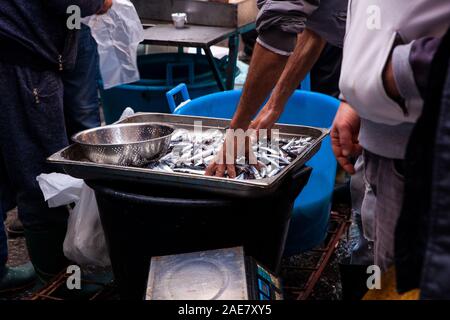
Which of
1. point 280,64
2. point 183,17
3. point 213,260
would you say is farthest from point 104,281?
point 183,17

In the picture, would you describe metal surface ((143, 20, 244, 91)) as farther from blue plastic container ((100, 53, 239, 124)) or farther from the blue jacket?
the blue jacket

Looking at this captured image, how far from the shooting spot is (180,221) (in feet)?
5.99

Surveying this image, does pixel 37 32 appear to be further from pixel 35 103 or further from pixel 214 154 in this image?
pixel 214 154

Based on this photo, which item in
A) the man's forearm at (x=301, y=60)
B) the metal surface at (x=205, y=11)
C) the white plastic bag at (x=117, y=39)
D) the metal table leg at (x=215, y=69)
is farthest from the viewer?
the metal surface at (x=205, y=11)

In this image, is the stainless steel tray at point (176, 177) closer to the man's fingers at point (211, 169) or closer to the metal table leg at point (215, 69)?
the man's fingers at point (211, 169)

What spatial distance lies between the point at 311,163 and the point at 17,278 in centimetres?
198

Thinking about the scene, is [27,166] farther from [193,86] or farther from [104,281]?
[193,86]

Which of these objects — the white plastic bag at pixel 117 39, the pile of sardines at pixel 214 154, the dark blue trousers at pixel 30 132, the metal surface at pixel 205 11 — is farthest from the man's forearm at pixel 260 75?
the metal surface at pixel 205 11

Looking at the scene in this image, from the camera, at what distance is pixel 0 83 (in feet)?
8.14

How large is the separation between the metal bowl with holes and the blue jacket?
23.1 inches

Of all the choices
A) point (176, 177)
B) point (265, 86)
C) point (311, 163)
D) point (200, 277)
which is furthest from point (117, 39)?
point (200, 277)

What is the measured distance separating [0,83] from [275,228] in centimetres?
162

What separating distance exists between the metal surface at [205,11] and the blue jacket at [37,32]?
1.92 meters

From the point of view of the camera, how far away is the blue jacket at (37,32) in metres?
2.38
